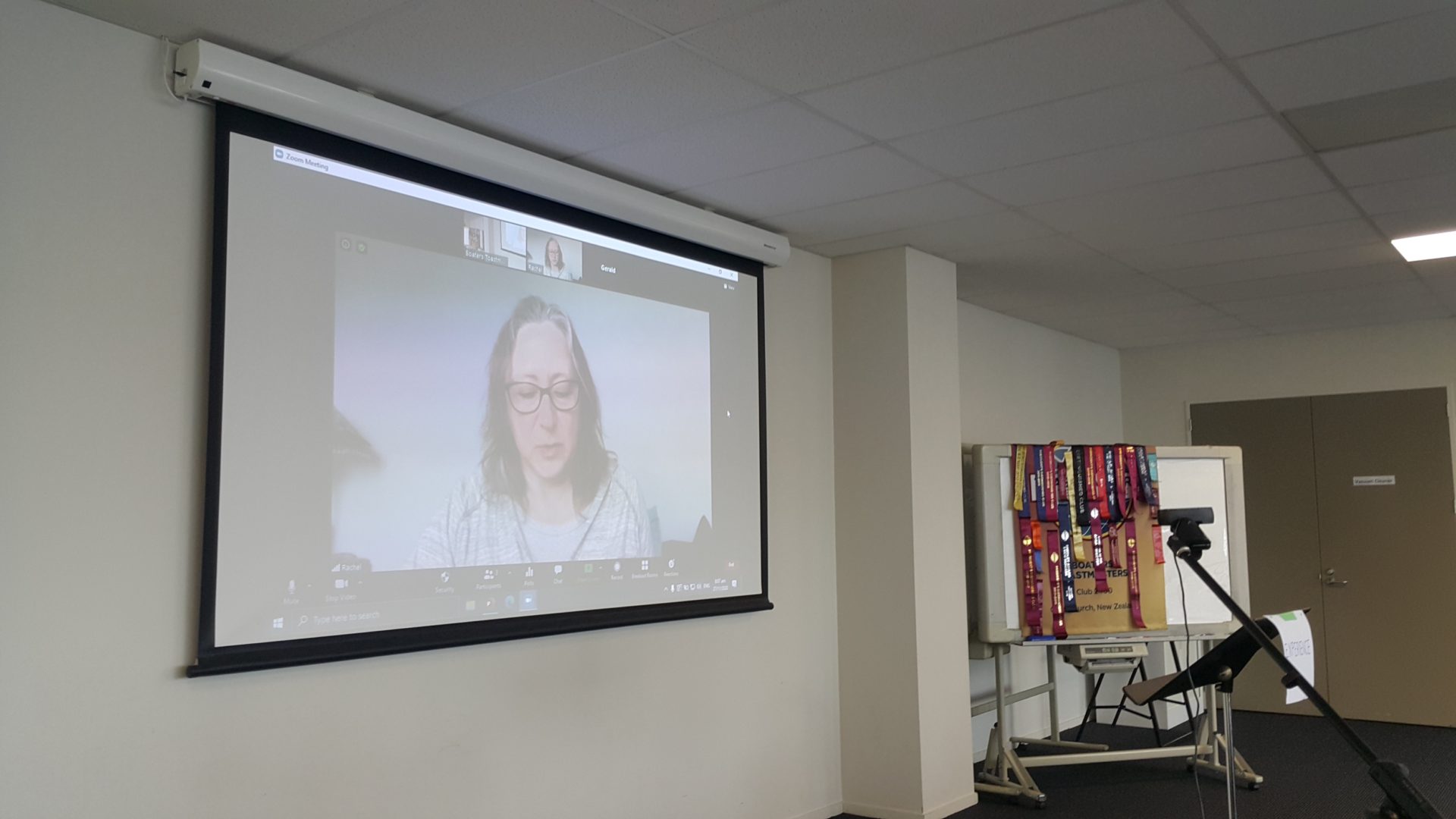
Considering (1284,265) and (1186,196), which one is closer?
(1186,196)

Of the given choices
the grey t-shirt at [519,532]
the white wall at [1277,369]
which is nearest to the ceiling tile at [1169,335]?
the white wall at [1277,369]

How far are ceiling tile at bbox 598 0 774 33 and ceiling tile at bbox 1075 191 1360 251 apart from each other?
2.39 metres

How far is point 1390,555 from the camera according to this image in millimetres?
6359

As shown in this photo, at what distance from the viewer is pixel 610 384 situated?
363cm

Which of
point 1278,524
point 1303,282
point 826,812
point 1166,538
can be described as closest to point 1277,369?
point 1278,524

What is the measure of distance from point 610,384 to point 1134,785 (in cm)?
334

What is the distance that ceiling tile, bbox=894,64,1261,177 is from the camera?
2877 mm

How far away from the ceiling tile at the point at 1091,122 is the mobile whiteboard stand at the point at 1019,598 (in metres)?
1.90

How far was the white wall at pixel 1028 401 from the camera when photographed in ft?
19.0

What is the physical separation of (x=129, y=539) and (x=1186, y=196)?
3.59 metres

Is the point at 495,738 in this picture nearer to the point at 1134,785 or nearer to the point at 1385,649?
the point at 1134,785

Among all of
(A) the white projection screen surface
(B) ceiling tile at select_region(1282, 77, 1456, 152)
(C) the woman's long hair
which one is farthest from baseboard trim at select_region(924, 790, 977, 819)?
(B) ceiling tile at select_region(1282, 77, 1456, 152)

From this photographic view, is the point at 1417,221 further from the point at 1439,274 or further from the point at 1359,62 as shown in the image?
the point at 1359,62

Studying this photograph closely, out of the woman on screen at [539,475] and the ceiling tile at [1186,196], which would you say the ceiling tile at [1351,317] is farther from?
the woman on screen at [539,475]
